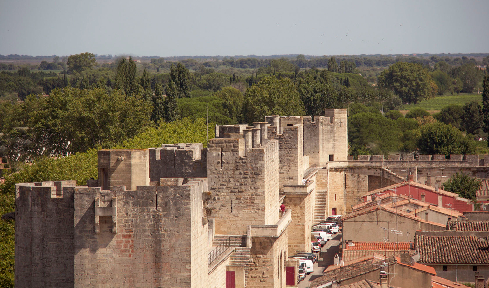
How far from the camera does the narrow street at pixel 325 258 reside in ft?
121

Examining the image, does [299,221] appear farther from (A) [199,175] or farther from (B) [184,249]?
(B) [184,249]

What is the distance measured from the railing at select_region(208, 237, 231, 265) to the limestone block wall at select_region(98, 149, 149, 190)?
3.37 m

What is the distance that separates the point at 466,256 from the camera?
2992 centimetres

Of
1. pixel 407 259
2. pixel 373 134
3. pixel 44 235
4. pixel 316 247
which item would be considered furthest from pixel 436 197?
pixel 373 134

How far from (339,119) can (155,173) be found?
30158 millimetres

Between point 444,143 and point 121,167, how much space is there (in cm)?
5836

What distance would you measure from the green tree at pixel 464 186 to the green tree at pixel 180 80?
179 feet

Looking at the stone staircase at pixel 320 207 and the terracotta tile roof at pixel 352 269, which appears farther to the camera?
the stone staircase at pixel 320 207

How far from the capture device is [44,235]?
19.2 metres

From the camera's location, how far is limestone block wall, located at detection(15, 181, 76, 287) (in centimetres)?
1897

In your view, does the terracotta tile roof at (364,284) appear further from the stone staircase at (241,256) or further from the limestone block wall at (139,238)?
the limestone block wall at (139,238)

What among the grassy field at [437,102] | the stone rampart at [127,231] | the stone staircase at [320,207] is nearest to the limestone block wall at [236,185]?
the stone rampart at [127,231]

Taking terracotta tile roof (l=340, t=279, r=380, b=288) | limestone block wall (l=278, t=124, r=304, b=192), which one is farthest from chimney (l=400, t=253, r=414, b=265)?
limestone block wall (l=278, t=124, r=304, b=192)

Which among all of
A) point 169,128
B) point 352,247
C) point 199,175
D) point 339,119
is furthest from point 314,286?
point 169,128
